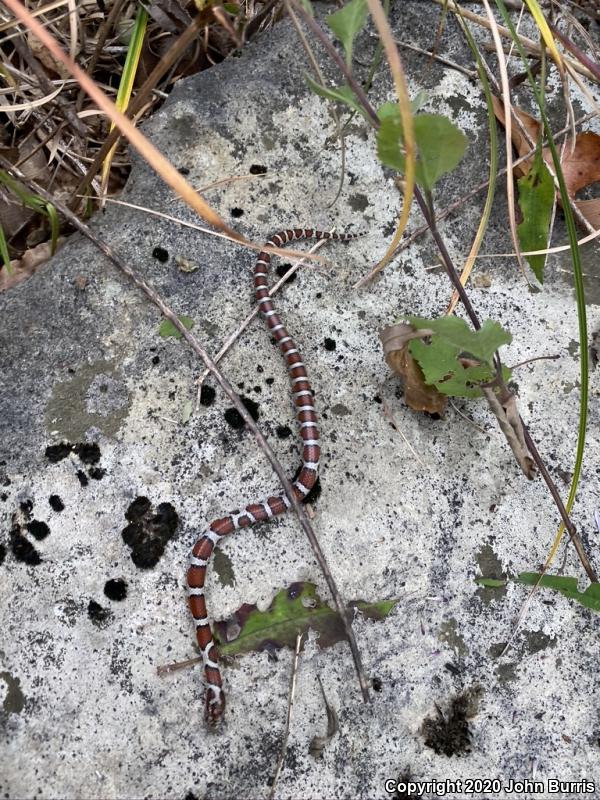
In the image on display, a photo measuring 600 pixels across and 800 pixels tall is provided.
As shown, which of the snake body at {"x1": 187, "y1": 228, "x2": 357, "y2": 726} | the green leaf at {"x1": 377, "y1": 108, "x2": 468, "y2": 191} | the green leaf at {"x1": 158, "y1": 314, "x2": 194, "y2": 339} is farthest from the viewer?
the green leaf at {"x1": 158, "y1": 314, "x2": 194, "y2": 339}

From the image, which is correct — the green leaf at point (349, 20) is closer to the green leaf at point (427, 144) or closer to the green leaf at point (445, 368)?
the green leaf at point (427, 144)

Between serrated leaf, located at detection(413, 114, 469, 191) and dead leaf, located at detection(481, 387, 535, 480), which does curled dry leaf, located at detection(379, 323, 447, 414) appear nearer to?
dead leaf, located at detection(481, 387, 535, 480)

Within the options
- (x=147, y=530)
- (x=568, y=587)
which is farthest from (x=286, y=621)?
(x=568, y=587)

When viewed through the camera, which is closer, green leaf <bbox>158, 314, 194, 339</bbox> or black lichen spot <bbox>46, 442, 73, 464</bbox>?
black lichen spot <bbox>46, 442, 73, 464</bbox>

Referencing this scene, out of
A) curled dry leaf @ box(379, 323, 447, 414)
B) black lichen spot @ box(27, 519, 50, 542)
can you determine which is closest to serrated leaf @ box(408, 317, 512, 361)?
curled dry leaf @ box(379, 323, 447, 414)

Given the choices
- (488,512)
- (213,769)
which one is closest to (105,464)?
(213,769)

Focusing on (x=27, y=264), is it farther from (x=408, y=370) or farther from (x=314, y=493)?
(x=408, y=370)

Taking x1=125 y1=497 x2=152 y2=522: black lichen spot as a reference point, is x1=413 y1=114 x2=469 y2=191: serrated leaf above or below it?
above
